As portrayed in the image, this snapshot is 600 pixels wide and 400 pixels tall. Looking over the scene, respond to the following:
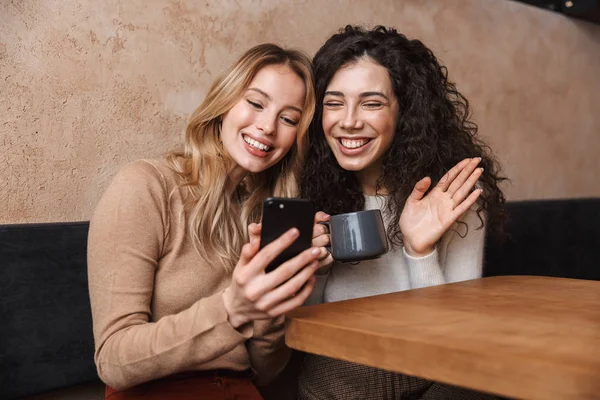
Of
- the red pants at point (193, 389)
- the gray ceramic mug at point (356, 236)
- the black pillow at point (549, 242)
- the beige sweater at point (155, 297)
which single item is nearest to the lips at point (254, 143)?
the beige sweater at point (155, 297)

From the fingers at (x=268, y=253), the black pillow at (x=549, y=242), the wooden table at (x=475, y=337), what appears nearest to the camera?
the wooden table at (x=475, y=337)

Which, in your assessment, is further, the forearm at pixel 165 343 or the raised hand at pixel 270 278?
the forearm at pixel 165 343

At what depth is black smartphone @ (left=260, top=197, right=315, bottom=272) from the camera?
3.09 ft

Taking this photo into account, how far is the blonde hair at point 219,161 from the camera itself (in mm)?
1428

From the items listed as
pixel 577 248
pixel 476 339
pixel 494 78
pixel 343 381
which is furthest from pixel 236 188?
pixel 577 248

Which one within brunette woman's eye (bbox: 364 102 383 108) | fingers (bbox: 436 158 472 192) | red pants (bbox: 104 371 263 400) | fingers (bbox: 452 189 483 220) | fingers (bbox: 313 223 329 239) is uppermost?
brunette woman's eye (bbox: 364 102 383 108)

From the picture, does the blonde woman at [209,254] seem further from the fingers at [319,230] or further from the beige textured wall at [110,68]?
the beige textured wall at [110,68]

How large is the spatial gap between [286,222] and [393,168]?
858 millimetres

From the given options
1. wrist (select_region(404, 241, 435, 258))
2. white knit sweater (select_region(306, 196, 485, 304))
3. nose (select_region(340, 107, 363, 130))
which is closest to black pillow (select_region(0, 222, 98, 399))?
white knit sweater (select_region(306, 196, 485, 304))

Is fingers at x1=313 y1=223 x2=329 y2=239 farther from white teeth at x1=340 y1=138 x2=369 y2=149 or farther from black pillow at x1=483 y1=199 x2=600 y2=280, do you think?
black pillow at x1=483 y1=199 x2=600 y2=280

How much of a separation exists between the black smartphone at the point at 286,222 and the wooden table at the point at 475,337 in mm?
107

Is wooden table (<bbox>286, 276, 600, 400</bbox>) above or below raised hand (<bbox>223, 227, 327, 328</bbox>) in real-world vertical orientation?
below

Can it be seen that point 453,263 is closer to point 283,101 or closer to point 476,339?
point 283,101

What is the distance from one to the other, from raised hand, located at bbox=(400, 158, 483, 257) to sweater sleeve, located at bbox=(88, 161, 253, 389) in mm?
643
